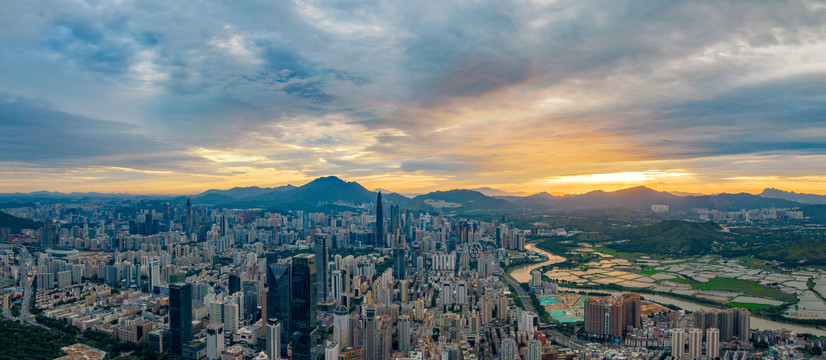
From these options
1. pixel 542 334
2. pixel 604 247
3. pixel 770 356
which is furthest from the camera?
pixel 604 247

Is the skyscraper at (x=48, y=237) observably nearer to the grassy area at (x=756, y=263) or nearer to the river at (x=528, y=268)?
the river at (x=528, y=268)

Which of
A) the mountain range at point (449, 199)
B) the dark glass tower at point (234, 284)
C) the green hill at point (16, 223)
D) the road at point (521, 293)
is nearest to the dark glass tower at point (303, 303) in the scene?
the dark glass tower at point (234, 284)

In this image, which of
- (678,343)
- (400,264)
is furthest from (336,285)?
(678,343)

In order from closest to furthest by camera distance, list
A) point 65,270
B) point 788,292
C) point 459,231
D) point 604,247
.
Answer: point 788,292, point 65,270, point 604,247, point 459,231

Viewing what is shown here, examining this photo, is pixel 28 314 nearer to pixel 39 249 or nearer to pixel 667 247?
pixel 39 249

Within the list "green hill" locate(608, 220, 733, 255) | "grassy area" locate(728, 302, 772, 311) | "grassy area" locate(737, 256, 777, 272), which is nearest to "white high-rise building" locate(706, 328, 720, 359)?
"grassy area" locate(728, 302, 772, 311)

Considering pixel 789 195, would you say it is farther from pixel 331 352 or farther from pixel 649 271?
pixel 331 352

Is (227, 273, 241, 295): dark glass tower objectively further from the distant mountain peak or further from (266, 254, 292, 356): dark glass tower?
the distant mountain peak

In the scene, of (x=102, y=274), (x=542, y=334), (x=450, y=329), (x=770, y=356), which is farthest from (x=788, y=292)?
(x=102, y=274)
